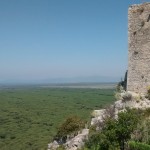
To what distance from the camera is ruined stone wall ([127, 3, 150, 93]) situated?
76.1 ft

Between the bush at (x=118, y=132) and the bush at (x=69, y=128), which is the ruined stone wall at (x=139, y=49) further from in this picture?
the bush at (x=69, y=128)

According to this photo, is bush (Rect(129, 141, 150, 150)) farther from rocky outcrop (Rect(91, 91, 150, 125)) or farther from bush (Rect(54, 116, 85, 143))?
bush (Rect(54, 116, 85, 143))

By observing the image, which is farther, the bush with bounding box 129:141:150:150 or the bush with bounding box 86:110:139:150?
the bush with bounding box 86:110:139:150

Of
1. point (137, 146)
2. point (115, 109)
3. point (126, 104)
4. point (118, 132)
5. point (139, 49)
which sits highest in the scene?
point (139, 49)

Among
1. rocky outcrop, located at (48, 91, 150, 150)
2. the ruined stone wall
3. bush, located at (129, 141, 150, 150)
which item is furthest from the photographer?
the ruined stone wall

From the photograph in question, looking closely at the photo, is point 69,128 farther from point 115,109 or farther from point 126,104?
point 126,104

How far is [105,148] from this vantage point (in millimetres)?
20000

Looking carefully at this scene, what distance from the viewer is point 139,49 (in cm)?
2348

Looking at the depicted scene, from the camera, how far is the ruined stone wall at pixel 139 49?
23203 millimetres

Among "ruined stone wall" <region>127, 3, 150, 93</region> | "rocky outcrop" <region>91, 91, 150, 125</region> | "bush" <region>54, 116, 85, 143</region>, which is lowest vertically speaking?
"bush" <region>54, 116, 85, 143</region>

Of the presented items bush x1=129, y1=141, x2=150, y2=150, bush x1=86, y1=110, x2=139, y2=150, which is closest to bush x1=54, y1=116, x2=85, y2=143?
bush x1=86, y1=110, x2=139, y2=150

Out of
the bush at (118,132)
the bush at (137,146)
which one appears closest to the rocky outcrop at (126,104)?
the bush at (118,132)

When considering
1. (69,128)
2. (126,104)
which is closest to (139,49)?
(126,104)

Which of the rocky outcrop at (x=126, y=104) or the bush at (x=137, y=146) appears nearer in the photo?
the bush at (x=137, y=146)
